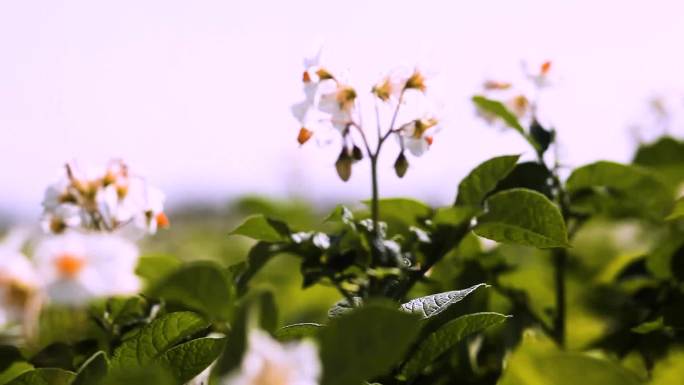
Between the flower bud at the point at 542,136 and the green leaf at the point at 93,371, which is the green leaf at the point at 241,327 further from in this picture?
the flower bud at the point at 542,136

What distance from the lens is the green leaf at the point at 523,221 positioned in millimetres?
1239

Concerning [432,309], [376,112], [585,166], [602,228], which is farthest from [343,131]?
[602,228]

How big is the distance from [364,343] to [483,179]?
65 cm

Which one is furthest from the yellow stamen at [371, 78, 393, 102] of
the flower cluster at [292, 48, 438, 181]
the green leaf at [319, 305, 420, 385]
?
the green leaf at [319, 305, 420, 385]

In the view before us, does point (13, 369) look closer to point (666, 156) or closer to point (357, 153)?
point (357, 153)

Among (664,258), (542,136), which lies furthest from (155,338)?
(664,258)

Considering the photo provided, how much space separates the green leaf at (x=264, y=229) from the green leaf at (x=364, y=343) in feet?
1.65

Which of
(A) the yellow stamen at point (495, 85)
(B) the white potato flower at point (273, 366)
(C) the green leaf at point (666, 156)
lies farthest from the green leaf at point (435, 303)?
(C) the green leaf at point (666, 156)

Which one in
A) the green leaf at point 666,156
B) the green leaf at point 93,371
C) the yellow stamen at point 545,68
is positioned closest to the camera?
the green leaf at point 93,371

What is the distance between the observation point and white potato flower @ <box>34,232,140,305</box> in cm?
86

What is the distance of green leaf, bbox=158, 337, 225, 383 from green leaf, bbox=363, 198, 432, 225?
1.91 feet

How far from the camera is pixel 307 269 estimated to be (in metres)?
1.32

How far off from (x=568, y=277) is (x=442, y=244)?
4.09 feet

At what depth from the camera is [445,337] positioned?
3.59 feet
